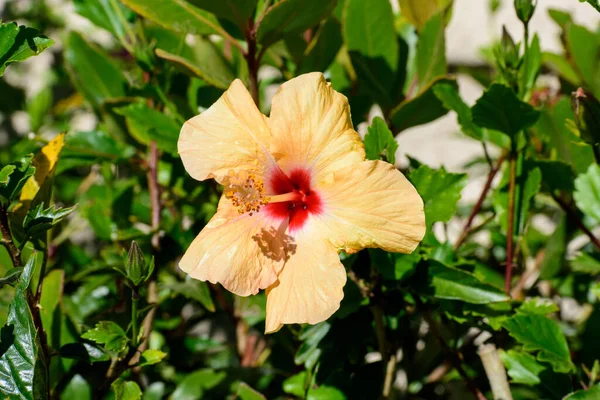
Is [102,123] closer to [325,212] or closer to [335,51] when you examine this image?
[335,51]

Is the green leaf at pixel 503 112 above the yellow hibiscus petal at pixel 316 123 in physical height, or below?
below

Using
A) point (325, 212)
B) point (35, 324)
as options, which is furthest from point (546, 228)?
point (35, 324)

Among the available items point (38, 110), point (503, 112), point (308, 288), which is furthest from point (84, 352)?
point (38, 110)

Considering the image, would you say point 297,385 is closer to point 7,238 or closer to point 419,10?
point 7,238

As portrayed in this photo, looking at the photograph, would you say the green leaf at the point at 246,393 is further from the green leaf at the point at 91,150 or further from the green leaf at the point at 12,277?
the green leaf at the point at 91,150

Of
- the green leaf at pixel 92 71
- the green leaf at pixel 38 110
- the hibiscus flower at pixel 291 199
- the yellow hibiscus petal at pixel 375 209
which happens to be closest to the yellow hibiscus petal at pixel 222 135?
the hibiscus flower at pixel 291 199

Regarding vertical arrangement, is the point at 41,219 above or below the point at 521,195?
above

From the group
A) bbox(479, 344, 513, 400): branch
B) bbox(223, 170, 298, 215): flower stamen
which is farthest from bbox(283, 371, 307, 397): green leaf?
bbox(223, 170, 298, 215): flower stamen
